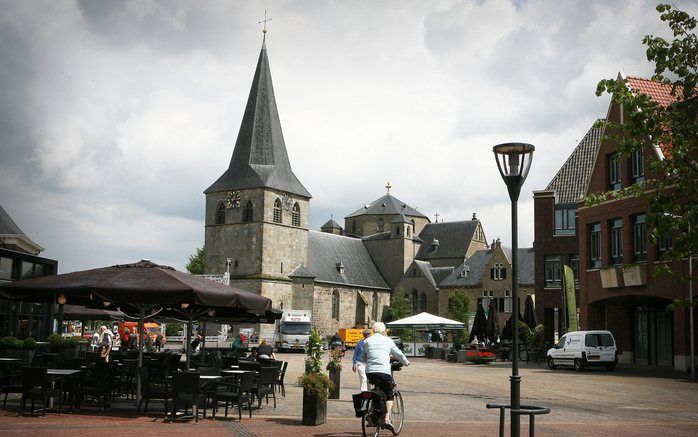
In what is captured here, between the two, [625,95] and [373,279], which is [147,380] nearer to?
[625,95]

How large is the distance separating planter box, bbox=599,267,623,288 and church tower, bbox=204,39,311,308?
42963mm

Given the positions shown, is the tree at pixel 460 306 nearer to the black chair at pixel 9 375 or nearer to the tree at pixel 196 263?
the tree at pixel 196 263

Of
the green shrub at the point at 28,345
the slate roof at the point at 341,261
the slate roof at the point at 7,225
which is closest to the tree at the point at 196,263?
the slate roof at the point at 341,261

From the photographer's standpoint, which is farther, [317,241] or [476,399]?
[317,241]

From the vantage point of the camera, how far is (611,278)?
1435 inches

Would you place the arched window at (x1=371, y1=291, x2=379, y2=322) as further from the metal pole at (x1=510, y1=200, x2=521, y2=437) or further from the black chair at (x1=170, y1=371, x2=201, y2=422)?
the metal pole at (x1=510, y1=200, x2=521, y2=437)

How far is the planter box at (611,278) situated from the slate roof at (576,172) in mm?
12568

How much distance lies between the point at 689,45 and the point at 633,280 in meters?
18.9

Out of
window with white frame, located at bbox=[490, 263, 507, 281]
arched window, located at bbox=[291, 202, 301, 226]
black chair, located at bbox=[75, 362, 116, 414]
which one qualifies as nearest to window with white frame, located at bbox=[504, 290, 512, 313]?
window with white frame, located at bbox=[490, 263, 507, 281]

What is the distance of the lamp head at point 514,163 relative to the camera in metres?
11.1

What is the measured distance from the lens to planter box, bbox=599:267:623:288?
118ft

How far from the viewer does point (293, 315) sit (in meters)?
60.2

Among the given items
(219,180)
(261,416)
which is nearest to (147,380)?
(261,416)

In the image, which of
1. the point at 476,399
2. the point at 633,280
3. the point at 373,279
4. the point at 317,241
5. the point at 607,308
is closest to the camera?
the point at 476,399
